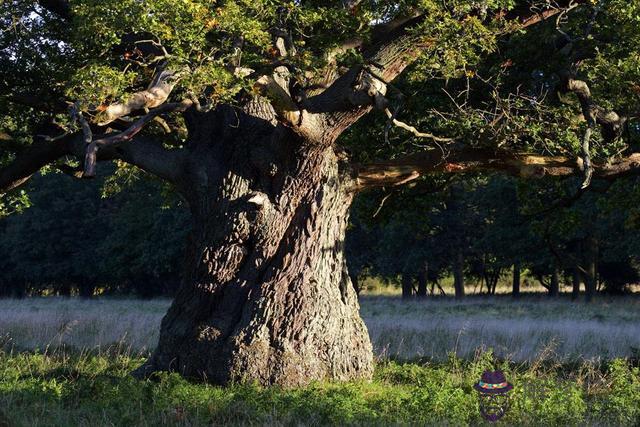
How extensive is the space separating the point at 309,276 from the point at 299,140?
211 cm

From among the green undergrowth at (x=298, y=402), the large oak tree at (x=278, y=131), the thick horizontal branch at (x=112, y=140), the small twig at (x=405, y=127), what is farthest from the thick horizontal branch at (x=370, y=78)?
the green undergrowth at (x=298, y=402)

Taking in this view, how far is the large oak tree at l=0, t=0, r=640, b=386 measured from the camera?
10797mm

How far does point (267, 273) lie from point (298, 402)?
2.96 m

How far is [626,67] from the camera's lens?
489 inches

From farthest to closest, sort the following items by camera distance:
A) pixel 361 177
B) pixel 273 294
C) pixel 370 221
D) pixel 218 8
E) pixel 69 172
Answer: pixel 370 221 < pixel 69 172 < pixel 361 177 < pixel 273 294 < pixel 218 8

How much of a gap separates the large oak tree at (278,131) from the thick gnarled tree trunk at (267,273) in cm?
2

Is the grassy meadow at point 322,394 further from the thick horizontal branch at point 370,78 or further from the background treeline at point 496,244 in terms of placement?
the background treeline at point 496,244

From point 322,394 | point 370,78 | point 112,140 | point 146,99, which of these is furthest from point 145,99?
point 322,394

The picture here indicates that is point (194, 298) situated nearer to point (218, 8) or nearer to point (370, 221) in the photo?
point (218, 8)

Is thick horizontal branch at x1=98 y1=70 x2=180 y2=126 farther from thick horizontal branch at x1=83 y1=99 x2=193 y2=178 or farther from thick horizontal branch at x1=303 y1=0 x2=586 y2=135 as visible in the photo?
thick horizontal branch at x1=303 y1=0 x2=586 y2=135

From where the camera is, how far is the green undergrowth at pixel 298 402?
8.55m

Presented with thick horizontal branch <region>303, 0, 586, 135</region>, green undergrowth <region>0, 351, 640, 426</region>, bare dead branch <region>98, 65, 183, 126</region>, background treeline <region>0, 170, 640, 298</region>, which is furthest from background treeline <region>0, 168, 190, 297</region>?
bare dead branch <region>98, 65, 183, 126</region>

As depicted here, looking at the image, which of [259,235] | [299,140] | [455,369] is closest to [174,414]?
[259,235]

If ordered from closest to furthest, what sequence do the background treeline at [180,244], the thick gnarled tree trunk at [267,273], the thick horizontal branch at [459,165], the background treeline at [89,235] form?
the thick gnarled tree trunk at [267,273] → the thick horizontal branch at [459,165] → the background treeline at [180,244] → the background treeline at [89,235]
